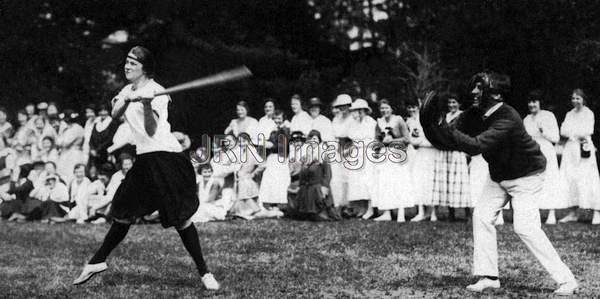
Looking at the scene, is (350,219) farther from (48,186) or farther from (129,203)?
(129,203)

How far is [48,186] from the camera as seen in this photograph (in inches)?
537

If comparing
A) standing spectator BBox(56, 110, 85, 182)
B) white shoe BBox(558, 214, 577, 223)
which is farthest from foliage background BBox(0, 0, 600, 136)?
white shoe BBox(558, 214, 577, 223)

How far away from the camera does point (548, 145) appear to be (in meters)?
12.0

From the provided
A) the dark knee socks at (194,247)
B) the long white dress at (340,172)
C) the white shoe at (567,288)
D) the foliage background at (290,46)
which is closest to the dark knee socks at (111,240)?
the dark knee socks at (194,247)

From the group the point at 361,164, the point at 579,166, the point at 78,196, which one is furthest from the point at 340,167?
the point at 78,196

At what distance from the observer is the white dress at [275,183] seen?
13.2 meters

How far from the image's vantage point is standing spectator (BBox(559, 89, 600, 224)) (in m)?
12.0

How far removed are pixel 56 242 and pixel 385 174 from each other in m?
5.31

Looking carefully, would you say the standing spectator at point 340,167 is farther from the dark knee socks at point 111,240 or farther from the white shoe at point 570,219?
the dark knee socks at point 111,240

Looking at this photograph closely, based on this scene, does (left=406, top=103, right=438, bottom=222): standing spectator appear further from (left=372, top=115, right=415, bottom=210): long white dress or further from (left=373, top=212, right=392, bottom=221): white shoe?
(left=373, top=212, right=392, bottom=221): white shoe

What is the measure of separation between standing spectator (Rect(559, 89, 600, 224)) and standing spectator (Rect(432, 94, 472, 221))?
5.60ft

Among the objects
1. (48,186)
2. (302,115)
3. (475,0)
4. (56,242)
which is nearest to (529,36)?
(475,0)

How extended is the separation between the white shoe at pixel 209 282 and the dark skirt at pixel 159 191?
0.51 metres

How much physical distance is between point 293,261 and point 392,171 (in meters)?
4.74
